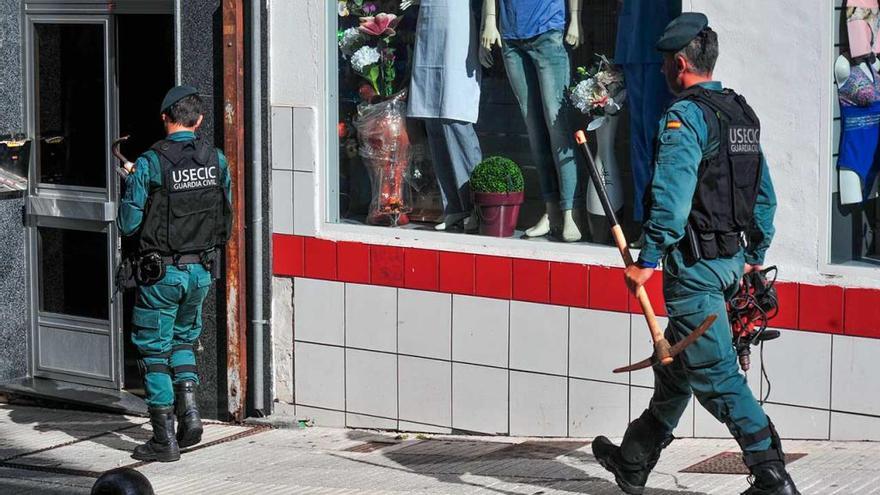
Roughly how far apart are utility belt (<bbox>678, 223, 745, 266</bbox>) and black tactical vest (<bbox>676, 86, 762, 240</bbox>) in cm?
1

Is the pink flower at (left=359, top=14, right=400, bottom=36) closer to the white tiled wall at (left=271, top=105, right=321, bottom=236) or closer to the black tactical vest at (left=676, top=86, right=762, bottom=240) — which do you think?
the white tiled wall at (left=271, top=105, right=321, bottom=236)

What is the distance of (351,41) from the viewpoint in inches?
320

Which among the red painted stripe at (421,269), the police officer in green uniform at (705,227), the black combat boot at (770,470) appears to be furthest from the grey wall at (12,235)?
the black combat boot at (770,470)

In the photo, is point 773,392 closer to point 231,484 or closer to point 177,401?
point 231,484

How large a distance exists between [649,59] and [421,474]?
2.37 meters

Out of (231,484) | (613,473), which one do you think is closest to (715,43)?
(613,473)

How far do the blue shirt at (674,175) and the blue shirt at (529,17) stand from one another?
6.93 ft

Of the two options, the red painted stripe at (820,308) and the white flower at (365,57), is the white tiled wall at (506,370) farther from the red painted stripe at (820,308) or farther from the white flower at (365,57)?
the white flower at (365,57)

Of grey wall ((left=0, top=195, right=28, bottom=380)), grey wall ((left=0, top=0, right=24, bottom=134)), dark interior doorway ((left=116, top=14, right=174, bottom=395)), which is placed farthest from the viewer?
grey wall ((left=0, top=195, right=28, bottom=380))

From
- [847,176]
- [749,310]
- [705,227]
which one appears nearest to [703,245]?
[705,227]

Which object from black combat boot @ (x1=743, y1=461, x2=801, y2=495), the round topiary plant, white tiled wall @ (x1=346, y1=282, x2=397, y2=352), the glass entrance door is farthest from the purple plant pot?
the glass entrance door

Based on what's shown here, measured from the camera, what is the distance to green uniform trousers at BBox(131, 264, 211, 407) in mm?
7418

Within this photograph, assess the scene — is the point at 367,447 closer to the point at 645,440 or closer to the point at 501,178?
the point at 501,178

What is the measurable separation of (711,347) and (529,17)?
8.89 feet
